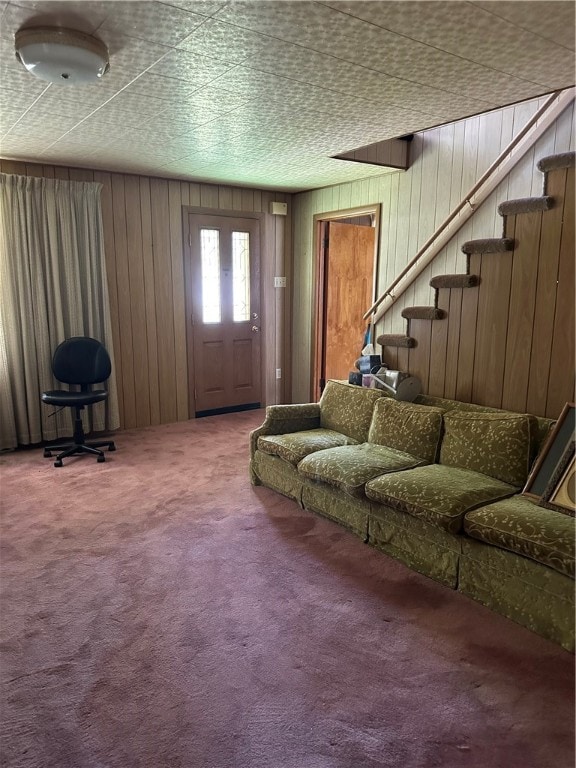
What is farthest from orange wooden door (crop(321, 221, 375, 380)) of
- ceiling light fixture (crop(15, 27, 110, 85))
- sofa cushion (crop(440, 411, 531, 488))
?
ceiling light fixture (crop(15, 27, 110, 85))

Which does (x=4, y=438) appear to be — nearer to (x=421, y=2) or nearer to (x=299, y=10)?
(x=299, y=10)

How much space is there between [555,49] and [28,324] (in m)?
4.10

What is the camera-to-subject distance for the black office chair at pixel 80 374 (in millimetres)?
4398

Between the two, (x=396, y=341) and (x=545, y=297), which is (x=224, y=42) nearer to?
(x=545, y=297)

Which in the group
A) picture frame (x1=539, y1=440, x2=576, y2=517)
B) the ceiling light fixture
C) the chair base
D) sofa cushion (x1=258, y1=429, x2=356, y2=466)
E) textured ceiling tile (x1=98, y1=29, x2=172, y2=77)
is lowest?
the chair base

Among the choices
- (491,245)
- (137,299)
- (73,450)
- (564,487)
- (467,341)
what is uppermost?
(491,245)

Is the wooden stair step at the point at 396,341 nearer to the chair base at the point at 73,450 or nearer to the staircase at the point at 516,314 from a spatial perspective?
the staircase at the point at 516,314

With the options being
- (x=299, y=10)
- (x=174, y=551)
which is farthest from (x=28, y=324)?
(x=299, y=10)

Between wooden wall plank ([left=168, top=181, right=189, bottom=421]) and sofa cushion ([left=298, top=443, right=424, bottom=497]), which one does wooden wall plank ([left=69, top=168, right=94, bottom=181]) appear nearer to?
wooden wall plank ([left=168, top=181, right=189, bottom=421])

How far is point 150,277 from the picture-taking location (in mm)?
5191

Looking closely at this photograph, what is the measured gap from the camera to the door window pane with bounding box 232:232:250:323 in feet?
18.7

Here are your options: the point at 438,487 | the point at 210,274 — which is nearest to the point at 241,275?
the point at 210,274

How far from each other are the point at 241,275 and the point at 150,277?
1.02 metres

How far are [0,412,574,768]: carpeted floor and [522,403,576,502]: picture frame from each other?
0.64 m
